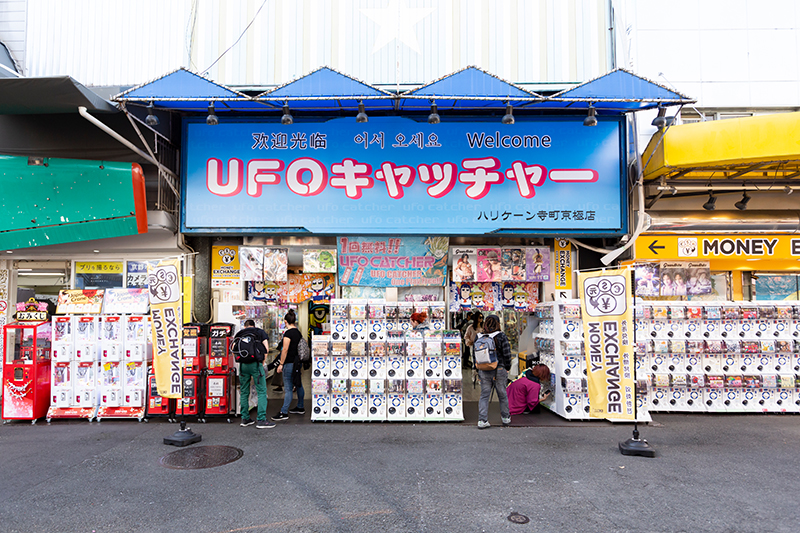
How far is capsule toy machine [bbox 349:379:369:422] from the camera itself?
28.9ft

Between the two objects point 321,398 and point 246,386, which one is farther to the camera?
point 321,398

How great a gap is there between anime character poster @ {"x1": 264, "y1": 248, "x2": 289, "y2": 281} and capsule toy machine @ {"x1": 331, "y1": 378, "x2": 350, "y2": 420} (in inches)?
117

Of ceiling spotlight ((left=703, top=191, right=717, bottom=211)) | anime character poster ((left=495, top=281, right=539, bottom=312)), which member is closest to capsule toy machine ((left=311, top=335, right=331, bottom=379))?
anime character poster ((left=495, top=281, right=539, bottom=312))

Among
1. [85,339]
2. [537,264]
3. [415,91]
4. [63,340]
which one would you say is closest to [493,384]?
[537,264]

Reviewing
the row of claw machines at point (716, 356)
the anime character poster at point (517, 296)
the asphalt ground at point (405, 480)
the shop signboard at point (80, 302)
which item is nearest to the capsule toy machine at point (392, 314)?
the asphalt ground at point (405, 480)

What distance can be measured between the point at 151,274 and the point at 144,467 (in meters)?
2.89

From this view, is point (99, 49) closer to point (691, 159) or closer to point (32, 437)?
point (32, 437)

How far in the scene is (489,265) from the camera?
1064 centimetres

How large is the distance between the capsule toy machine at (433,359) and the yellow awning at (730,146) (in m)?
5.50

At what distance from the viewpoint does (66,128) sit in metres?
9.77

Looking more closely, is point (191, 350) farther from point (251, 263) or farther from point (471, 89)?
point (471, 89)

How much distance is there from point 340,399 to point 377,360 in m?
0.97

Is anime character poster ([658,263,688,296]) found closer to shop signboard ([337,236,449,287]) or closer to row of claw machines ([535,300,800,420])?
row of claw machines ([535,300,800,420])

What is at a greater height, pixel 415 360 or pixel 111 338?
pixel 111 338
